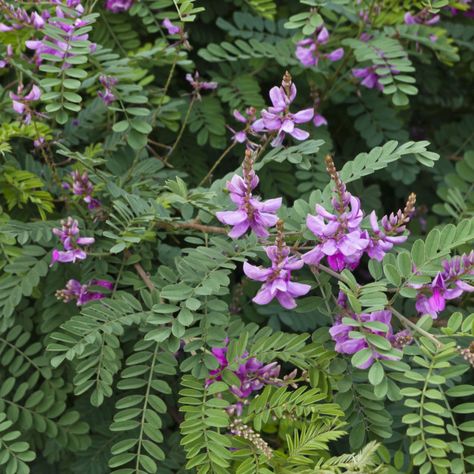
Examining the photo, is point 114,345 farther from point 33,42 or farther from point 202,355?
point 33,42

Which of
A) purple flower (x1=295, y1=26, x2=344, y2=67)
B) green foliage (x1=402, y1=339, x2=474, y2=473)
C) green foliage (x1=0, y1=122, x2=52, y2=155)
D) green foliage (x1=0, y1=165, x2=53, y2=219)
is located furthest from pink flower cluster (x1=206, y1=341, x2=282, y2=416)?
purple flower (x1=295, y1=26, x2=344, y2=67)

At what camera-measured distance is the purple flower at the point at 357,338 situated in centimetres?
124

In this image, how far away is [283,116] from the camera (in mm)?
1519

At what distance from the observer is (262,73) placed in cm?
227

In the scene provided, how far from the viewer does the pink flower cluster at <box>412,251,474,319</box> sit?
1299 millimetres

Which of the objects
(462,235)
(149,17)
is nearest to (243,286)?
(462,235)

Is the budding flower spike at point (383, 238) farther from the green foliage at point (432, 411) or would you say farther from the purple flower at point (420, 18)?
the purple flower at point (420, 18)

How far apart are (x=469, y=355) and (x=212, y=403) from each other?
44cm

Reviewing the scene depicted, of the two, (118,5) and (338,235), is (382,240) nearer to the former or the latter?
(338,235)

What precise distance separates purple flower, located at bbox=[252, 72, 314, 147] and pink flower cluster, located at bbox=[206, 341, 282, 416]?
435mm

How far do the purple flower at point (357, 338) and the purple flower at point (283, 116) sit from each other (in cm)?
39

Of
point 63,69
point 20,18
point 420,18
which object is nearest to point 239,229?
point 63,69

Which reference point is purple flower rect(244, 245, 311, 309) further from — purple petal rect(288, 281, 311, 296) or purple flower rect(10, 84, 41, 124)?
purple flower rect(10, 84, 41, 124)

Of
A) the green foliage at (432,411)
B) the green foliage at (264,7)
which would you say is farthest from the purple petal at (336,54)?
the green foliage at (432,411)
